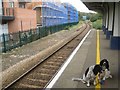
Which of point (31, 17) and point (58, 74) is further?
point (31, 17)

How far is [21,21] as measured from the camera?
29.6 m

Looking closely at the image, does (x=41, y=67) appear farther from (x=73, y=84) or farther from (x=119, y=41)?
(x=119, y=41)

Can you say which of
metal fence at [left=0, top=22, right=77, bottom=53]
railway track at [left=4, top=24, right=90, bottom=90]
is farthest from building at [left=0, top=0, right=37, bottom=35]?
railway track at [left=4, top=24, right=90, bottom=90]

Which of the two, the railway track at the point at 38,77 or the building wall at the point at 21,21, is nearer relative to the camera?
the railway track at the point at 38,77

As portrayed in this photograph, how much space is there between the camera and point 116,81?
27.1ft

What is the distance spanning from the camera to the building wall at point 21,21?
93.2ft

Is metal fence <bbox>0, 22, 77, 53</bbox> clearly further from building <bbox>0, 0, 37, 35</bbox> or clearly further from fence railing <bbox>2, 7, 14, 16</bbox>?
fence railing <bbox>2, 7, 14, 16</bbox>

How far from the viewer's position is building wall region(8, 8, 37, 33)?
28422mm

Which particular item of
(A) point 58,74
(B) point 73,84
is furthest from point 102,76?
(A) point 58,74

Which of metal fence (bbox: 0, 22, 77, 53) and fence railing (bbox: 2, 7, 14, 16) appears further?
fence railing (bbox: 2, 7, 14, 16)

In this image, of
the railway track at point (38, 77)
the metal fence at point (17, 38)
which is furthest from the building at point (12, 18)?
the railway track at point (38, 77)

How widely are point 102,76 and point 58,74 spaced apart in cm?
198

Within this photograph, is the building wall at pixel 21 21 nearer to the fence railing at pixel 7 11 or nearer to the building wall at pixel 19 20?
the building wall at pixel 19 20

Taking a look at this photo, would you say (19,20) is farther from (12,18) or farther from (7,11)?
(7,11)
